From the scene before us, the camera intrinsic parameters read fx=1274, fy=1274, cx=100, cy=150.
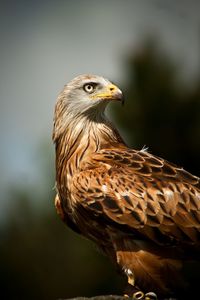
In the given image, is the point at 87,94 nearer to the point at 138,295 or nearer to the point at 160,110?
the point at 138,295

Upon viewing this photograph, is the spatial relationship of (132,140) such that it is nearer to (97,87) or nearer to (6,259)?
(6,259)

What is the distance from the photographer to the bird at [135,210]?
59.3 feet

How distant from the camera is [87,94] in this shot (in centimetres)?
1923

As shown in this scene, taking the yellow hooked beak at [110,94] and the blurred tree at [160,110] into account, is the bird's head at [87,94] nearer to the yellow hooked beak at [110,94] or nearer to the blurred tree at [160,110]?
the yellow hooked beak at [110,94]

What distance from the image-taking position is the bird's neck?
19.1 m

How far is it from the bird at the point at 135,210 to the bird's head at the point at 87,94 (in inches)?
1.2

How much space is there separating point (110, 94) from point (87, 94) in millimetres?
417

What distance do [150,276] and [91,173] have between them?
174 centimetres

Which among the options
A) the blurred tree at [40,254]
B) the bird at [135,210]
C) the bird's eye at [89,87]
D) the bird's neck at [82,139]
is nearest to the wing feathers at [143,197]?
the bird at [135,210]

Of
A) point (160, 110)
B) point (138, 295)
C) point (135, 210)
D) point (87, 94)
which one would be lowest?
point (160, 110)

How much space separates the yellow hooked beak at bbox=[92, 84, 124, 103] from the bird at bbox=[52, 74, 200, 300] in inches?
0.6

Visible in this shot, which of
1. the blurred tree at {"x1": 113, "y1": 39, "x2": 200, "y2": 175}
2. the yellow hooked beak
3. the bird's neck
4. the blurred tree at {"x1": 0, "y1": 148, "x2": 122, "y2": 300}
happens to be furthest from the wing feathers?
the blurred tree at {"x1": 0, "y1": 148, "x2": 122, "y2": 300}

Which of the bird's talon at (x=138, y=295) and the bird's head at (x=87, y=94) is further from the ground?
the bird's head at (x=87, y=94)

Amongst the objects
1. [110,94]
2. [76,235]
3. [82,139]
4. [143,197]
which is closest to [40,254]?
[76,235]
